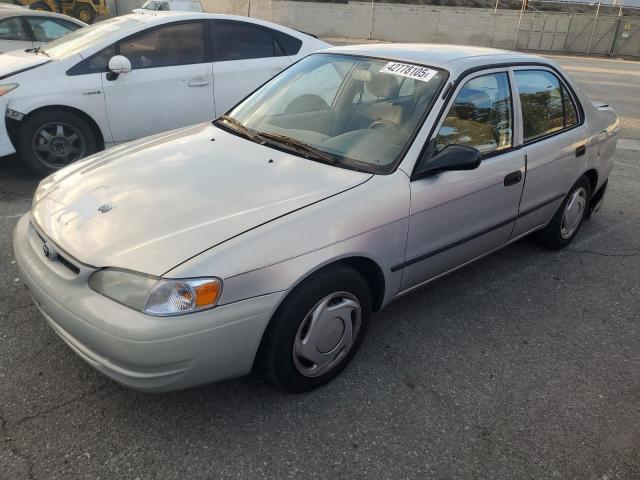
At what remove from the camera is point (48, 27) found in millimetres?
8766

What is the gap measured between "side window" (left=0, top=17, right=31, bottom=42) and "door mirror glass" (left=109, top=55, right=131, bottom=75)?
A: 5058 millimetres

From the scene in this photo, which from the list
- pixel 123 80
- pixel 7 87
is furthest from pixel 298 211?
pixel 7 87

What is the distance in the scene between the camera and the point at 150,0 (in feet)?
74.2

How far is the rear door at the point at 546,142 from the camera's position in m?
3.56

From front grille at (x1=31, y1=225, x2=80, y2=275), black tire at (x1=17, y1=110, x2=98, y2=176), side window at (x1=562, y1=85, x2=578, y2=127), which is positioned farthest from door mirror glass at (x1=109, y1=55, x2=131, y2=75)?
Answer: side window at (x1=562, y1=85, x2=578, y2=127)

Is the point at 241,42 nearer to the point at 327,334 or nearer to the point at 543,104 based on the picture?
the point at 543,104

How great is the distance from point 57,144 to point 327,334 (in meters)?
3.85

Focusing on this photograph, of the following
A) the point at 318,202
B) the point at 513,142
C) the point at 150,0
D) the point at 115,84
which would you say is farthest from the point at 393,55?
the point at 150,0

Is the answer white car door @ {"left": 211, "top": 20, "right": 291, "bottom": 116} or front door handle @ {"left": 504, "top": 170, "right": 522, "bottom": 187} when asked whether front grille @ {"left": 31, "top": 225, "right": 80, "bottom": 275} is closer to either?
front door handle @ {"left": 504, "top": 170, "right": 522, "bottom": 187}

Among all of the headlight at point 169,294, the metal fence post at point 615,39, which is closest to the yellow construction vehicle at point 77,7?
the headlight at point 169,294

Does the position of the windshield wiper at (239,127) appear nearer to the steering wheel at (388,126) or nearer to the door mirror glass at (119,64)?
the steering wheel at (388,126)

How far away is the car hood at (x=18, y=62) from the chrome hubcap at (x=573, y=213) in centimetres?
487

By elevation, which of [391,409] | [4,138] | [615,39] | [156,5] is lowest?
[615,39]

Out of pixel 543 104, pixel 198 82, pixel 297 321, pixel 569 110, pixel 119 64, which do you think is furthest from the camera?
pixel 198 82
